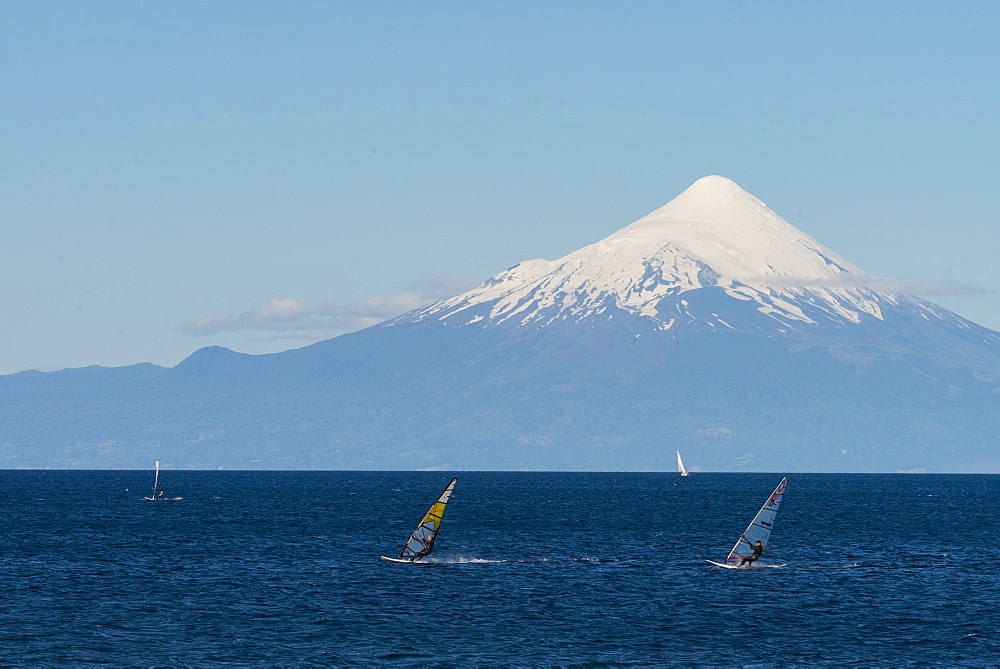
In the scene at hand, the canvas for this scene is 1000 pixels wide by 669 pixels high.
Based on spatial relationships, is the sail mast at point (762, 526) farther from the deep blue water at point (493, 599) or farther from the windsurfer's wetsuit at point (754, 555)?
the deep blue water at point (493, 599)

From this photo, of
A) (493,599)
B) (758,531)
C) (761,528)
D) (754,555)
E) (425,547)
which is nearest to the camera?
(493,599)

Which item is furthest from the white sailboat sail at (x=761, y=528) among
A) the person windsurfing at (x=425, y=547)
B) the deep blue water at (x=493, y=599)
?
the person windsurfing at (x=425, y=547)

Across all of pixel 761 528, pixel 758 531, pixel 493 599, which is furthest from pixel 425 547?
pixel 761 528

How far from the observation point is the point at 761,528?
101750 mm

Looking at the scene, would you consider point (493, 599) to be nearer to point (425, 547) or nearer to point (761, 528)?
point (425, 547)

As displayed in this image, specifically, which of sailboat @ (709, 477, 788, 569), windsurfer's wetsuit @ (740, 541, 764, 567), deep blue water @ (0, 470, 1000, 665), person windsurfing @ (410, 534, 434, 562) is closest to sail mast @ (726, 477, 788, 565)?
sailboat @ (709, 477, 788, 569)

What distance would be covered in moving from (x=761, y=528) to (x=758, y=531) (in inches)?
13.2

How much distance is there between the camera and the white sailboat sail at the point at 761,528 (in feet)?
332

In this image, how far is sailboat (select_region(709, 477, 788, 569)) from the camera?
101 metres

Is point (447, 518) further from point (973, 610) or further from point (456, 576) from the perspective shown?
point (973, 610)

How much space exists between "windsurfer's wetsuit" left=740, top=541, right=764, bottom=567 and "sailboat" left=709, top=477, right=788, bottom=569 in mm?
192

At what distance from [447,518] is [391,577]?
79072 millimetres

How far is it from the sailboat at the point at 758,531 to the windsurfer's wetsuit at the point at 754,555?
192mm

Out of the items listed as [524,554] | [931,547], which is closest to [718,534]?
[931,547]
